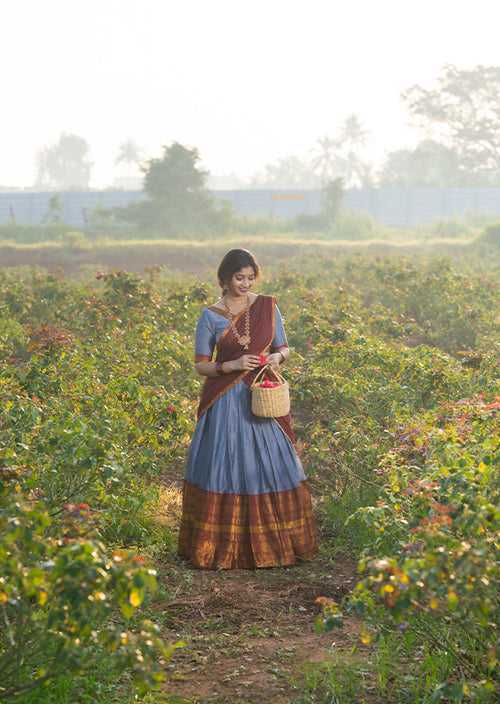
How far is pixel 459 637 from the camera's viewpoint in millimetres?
4141

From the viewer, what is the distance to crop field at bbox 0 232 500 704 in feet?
9.64

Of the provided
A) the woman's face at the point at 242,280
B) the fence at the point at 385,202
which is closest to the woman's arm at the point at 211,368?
the woman's face at the point at 242,280

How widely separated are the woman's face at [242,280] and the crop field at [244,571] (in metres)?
0.95

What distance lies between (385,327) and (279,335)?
5748mm

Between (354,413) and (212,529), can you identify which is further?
(354,413)

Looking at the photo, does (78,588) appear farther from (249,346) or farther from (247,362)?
(249,346)

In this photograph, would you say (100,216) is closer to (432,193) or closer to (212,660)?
(432,193)

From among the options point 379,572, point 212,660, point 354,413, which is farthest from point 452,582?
point 354,413

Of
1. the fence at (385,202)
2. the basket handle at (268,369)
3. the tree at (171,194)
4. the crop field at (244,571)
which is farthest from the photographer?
the fence at (385,202)

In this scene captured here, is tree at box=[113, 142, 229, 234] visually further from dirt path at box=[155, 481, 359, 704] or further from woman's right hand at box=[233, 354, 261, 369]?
dirt path at box=[155, 481, 359, 704]

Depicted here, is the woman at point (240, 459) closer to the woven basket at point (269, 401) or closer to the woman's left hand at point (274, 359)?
the woman's left hand at point (274, 359)

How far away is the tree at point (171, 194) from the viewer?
112 ft

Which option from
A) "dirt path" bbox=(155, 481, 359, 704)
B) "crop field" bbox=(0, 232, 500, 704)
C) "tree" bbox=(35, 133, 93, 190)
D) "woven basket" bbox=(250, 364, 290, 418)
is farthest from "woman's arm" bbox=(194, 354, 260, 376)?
"tree" bbox=(35, 133, 93, 190)

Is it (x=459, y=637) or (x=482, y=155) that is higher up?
(x=482, y=155)
